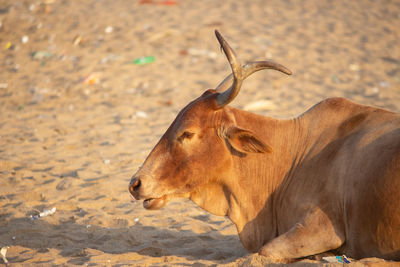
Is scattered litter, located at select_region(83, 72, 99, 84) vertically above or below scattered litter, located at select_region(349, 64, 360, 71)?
above

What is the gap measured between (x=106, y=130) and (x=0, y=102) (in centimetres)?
270

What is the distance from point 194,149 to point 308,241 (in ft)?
3.88

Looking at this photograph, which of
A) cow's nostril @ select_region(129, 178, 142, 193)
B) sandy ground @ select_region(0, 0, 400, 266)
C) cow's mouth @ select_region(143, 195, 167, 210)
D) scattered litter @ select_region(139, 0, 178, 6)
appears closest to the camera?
cow's nostril @ select_region(129, 178, 142, 193)

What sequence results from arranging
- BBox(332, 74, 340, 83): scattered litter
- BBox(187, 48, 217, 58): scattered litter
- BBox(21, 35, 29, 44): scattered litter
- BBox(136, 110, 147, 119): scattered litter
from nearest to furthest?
BBox(136, 110, 147, 119): scattered litter < BBox(332, 74, 340, 83): scattered litter < BBox(187, 48, 217, 58): scattered litter < BBox(21, 35, 29, 44): scattered litter

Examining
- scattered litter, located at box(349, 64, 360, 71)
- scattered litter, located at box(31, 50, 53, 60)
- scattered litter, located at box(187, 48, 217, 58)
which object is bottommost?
scattered litter, located at box(349, 64, 360, 71)

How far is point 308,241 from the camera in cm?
409

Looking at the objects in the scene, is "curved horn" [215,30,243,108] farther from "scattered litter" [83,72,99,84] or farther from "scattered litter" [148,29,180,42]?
"scattered litter" [148,29,180,42]

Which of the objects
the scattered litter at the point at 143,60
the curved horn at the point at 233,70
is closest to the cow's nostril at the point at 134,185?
the curved horn at the point at 233,70

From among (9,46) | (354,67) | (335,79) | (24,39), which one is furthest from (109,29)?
(354,67)

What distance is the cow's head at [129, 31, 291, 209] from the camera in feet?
14.7

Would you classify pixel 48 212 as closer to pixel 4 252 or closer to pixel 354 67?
pixel 4 252

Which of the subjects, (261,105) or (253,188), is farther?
(261,105)

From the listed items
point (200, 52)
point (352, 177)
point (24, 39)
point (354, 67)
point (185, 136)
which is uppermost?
point (185, 136)

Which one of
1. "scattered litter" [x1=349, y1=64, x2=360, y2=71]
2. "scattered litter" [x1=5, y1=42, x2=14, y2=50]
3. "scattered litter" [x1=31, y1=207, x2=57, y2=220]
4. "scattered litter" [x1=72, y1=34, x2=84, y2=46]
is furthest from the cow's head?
"scattered litter" [x1=5, y1=42, x2=14, y2=50]
